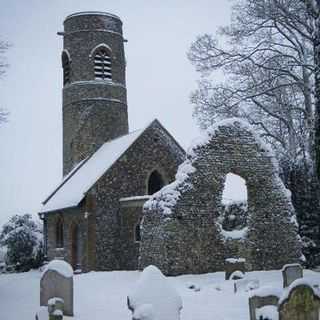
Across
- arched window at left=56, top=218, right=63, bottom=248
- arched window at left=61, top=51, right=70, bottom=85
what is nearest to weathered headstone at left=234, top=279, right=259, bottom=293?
arched window at left=56, top=218, right=63, bottom=248

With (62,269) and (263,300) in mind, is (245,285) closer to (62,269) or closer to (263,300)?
(263,300)

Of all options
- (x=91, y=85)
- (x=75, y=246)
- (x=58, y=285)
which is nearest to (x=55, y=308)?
(x=58, y=285)

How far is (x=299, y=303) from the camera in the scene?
8875 millimetres

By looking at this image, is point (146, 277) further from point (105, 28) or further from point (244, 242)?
point (105, 28)

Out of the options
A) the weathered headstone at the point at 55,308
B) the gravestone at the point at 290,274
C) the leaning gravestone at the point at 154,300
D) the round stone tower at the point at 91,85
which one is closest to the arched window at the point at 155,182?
the round stone tower at the point at 91,85

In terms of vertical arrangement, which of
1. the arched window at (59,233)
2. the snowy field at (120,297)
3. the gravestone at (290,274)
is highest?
the arched window at (59,233)

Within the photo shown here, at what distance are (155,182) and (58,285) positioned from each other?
1583 centimetres

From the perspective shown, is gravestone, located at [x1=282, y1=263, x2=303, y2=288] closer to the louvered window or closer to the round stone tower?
the round stone tower

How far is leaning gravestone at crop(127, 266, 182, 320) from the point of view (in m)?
9.09

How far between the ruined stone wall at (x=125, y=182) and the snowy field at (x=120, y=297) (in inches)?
150

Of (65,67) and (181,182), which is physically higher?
(65,67)

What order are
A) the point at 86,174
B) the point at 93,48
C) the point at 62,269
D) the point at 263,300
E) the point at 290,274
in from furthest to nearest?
the point at 93,48 < the point at 86,174 < the point at 290,274 < the point at 62,269 < the point at 263,300

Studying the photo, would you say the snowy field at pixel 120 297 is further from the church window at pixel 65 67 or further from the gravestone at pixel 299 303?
the church window at pixel 65 67

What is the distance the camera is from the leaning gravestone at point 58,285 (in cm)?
1252
